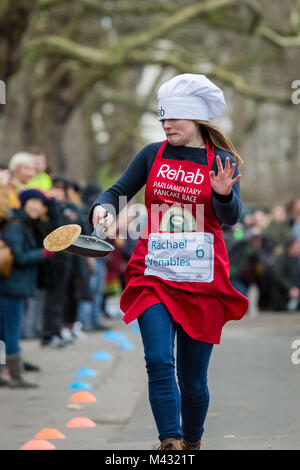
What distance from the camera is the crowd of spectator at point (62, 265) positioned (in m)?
8.34

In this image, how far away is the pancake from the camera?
463 cm

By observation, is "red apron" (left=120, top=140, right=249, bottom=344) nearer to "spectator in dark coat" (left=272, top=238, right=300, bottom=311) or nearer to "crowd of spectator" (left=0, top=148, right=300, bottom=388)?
"crowd of spectator" (left=0, top=148, right=300, bottom=388)

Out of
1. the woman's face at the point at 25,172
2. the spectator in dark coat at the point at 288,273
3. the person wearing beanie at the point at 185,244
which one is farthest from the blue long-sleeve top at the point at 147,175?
the spectator in dark coat at the point at 288,273

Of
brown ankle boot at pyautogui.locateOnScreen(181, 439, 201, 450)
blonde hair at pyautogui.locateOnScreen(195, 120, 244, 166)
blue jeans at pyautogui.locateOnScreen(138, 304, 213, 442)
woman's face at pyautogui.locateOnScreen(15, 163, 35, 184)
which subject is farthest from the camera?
woman's face at pyautogui.locateOnScreen(15, 163, 35, 184)

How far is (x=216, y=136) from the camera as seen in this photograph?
16.6 ft

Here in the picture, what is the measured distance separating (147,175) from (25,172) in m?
5.20

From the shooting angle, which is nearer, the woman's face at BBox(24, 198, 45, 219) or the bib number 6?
the bib number 6

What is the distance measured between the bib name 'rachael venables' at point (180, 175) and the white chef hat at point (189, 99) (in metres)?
0.24

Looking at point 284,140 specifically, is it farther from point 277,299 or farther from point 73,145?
point 277,299

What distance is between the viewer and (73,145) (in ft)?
90.5

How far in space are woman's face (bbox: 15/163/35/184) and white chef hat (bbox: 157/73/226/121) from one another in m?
5.23

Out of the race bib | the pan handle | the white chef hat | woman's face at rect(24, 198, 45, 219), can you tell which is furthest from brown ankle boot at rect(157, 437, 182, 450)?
woman's face at rect(24, 198, 45, 219)

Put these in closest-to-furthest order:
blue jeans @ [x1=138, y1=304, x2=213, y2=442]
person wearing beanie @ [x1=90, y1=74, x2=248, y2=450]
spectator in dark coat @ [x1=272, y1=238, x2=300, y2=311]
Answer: blue jeans @ [x1=138, y1=304, x2=213, y2=442], person wearing beanie @ [x1=90, y1=74, x2=248, y2=450], spectator in dark coat @ [x1=272, y1=238, x2=300, y2=311]

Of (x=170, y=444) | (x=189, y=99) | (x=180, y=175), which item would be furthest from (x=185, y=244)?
(x=170, y=444)
